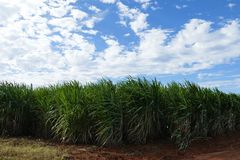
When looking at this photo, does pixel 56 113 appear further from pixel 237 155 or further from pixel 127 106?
pixel 237 155

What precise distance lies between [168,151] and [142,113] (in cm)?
135

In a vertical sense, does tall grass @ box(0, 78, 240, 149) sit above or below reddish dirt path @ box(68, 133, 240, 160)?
above

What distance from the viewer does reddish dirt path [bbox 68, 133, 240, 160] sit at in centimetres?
1041

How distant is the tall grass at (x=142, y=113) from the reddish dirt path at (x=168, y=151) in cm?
32

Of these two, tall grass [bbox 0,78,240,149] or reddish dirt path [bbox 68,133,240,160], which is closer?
reddish dirt path [bbox 68,133,240,160]

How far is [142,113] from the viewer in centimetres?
1208

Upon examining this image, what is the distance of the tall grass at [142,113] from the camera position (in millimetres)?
11930

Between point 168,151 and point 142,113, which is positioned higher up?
point 142,113

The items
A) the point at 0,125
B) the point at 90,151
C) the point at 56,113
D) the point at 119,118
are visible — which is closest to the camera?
the point at 90,151

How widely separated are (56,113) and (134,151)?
3.40 meters

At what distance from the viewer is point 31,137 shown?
14602mm

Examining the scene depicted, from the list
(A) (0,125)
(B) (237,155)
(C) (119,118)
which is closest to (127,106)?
(C) (119,118)

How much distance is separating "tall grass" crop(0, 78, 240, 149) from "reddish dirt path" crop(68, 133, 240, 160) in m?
0.32

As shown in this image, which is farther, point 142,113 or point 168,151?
point 142,113
